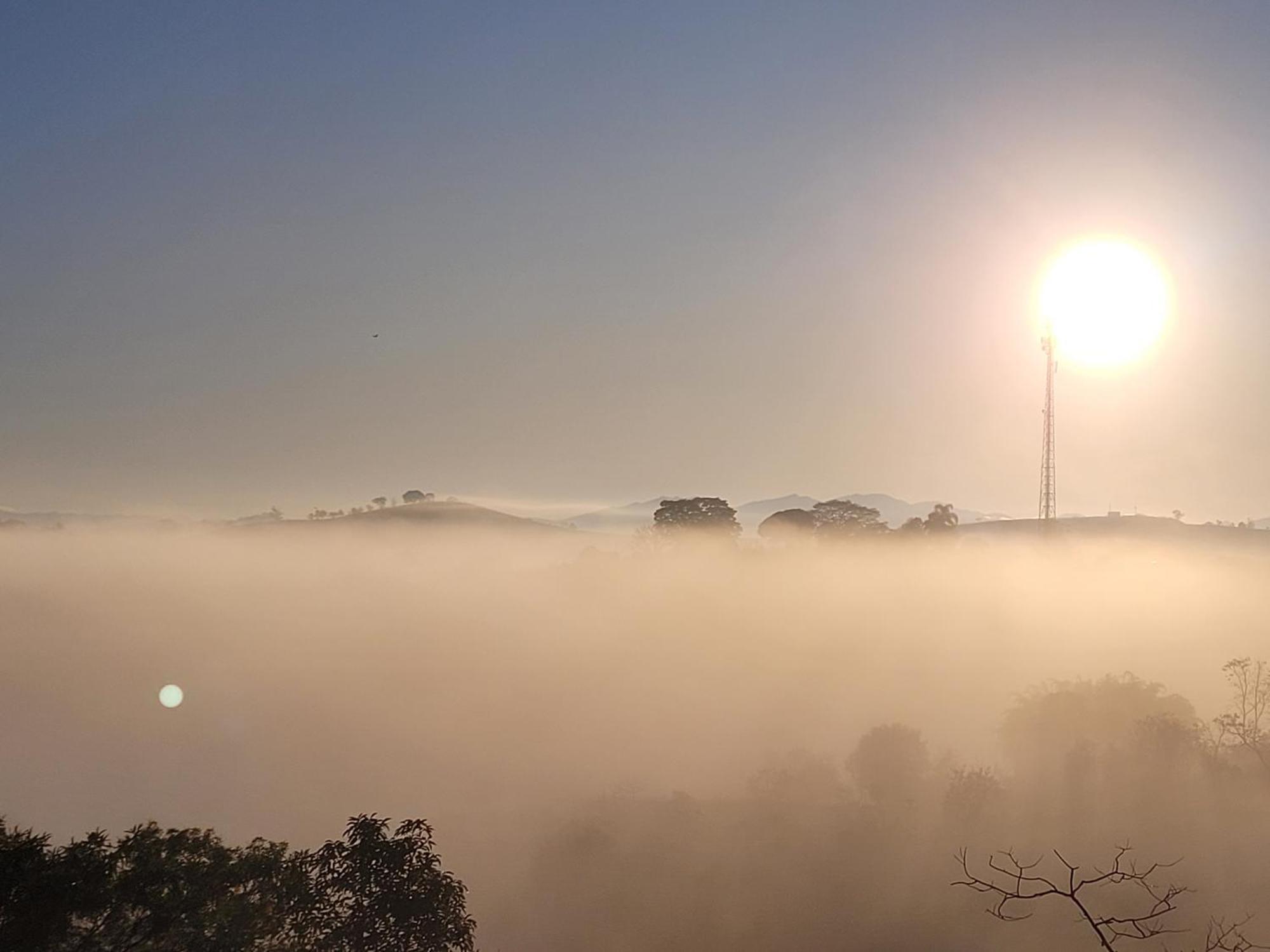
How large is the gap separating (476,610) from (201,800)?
223 feet

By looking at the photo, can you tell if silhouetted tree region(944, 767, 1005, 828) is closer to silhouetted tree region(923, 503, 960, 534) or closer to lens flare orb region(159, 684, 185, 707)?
silhouetted tree region(923, 503, 960, 534)

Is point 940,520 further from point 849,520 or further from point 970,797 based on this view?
point 970,797

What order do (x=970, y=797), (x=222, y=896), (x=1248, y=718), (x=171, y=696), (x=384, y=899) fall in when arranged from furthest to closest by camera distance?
1. (x=171, y=696)
2. (x=1248, y=718)
3. (x=970, y=797)
4. (x=384, y=899)
5. (x=222, y=896)

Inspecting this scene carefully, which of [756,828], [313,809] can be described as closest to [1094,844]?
[756,828]

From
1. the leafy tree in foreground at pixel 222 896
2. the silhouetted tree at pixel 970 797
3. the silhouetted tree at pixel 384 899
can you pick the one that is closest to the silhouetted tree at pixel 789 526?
the silhouetted tree at pixel 970 797

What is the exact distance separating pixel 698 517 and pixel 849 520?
750 inches

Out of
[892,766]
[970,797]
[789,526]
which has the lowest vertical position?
[970,797]

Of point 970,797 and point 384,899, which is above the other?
point 384,899

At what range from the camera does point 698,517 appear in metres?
114

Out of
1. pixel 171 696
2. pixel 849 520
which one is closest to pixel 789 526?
pixel 849 520

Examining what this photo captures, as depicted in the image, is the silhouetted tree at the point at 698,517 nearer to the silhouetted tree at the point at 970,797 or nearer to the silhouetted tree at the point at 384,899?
the silhouetted tree at the point at 970,797

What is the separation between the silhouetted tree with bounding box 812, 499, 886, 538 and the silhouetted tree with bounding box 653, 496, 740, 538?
11603 mm

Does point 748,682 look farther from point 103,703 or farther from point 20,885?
point 103,703

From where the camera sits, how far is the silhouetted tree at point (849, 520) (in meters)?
113
